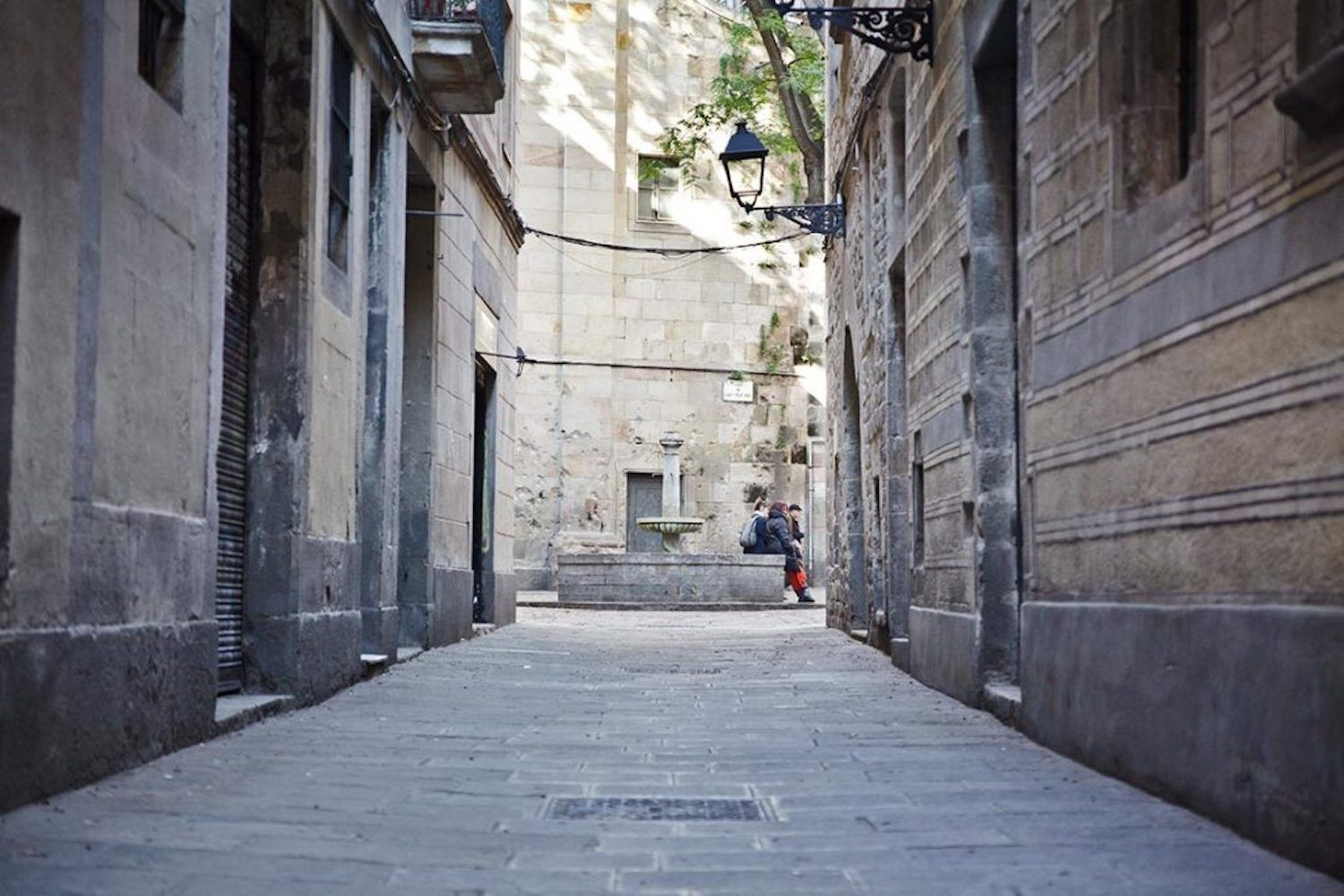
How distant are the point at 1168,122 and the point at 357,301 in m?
5.57

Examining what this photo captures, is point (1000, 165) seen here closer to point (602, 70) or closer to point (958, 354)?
point (958, 354)

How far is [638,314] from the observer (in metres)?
30.0

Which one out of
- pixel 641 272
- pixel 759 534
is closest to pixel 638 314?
pixel 641 272

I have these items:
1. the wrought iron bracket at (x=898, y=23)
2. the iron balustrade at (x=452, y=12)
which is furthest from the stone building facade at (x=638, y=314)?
the wrought iron bracket at (x=898, y=23)

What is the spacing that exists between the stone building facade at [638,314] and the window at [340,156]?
19.1 metres

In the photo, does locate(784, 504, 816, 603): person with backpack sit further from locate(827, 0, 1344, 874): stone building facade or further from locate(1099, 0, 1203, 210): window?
locate(1099, 0, 1203, 210): window

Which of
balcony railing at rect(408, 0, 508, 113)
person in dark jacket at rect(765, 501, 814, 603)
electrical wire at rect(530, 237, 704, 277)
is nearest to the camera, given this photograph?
balcony railing at rect(408, 0, 508, 113)

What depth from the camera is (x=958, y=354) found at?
931 cm

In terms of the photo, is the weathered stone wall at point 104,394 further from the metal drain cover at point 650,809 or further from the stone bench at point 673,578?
the stone bench at point 673,578

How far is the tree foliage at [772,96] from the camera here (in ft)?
→ 74.6

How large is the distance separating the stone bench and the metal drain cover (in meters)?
19.4

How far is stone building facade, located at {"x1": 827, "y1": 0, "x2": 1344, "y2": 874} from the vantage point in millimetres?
4211

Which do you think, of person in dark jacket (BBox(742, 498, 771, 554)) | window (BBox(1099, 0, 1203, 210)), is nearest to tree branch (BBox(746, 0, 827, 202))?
person in dark jacket (BBox(742, 498, 771, 554))

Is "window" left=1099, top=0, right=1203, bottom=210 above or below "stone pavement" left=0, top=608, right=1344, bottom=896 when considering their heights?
above
